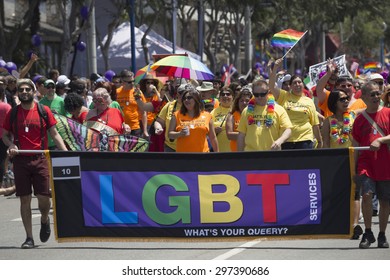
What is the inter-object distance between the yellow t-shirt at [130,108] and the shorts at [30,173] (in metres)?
6.30

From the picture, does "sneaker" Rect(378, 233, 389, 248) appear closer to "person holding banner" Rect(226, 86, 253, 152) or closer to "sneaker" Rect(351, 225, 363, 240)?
"sneaker" Rect(351, 225, 363, 240)

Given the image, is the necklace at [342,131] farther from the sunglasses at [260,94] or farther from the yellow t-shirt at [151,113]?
the yellow t-shirt at [151,113]

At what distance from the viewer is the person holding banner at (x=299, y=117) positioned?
13.6 meters

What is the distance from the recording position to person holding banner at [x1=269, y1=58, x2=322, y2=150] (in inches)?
537

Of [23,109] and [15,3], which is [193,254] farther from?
[15,3]

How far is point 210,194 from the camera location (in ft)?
34.2

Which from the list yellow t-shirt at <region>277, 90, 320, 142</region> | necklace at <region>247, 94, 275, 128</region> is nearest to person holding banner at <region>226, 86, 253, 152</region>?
yellow t-shirt at <region>277, 90, 320, 142</region>

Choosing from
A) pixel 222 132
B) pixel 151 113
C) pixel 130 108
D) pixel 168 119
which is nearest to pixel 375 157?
pixel 168 119

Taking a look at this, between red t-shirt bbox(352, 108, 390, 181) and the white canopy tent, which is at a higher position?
the white canopy tent

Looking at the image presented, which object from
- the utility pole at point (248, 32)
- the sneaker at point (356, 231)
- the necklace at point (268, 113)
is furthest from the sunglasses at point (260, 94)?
the utility pole at point (248, 32)

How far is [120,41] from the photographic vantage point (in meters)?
35.7

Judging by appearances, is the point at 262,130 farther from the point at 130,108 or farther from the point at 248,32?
the point at 248,32

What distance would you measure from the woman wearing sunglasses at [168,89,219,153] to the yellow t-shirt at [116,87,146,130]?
5.12 m

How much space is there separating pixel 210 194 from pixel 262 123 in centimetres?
157
